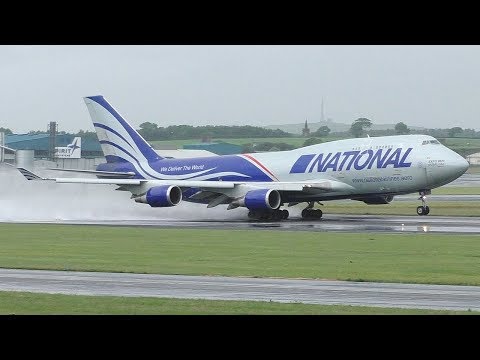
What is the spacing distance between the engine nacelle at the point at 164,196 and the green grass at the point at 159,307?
39540 mm

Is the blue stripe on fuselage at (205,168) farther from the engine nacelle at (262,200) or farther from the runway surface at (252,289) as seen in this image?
the runway surface at (252,289)

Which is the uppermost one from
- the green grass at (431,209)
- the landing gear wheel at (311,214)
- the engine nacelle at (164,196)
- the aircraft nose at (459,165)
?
the aircraft nose at (459,165)

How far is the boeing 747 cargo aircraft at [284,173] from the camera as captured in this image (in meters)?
57.2

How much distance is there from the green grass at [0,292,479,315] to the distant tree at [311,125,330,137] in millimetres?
69624

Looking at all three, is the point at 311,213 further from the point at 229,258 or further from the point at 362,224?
the point at 229,258

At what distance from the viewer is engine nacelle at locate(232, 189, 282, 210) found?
5834 centimetres

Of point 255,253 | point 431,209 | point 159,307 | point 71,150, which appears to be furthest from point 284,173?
point 71,150

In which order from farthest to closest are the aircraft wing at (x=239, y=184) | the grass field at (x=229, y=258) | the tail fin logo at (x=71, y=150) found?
the tail fin logo at (x=71, y=150), the aircraft wing at (x=239, y=184), the grass field at (x=229, y=258)

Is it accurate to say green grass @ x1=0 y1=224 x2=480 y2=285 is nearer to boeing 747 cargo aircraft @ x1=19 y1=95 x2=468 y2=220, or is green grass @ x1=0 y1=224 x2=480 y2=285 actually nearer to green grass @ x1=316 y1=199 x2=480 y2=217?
boeing 747 cargo aircraft @ x1=19 y1=95 x2=468 y2=220

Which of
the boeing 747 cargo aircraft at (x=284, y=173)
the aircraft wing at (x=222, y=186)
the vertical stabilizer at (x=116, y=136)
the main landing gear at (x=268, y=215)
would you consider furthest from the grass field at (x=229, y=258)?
the vertical stabilizer at (x=116, y=136)

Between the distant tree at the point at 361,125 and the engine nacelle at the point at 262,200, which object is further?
the distant tree at the point at 361,125

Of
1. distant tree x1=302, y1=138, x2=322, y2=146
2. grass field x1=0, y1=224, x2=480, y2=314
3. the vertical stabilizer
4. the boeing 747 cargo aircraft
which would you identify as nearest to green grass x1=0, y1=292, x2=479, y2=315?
grass field x1=0, y1=224, x2=480, y2=314
